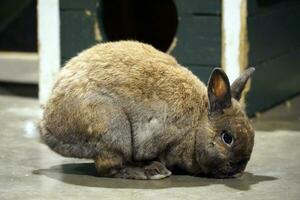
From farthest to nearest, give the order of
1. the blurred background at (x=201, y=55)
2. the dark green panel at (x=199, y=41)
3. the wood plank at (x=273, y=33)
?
the wood plank at (x=273, y=33) → the dark green panel at (x=199, y=41) → the blurred background at (x=201, y=55)

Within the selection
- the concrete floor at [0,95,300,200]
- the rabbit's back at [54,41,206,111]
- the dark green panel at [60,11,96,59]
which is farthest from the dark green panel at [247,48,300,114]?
the rabbit's back at [54,41,206,111]

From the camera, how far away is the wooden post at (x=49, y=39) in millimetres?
6602

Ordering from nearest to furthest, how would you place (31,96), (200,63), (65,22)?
(200,63) → (65,22) → (31,96)

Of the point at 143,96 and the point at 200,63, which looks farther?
the point at 200,63

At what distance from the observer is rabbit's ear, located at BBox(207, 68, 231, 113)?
15.2ft

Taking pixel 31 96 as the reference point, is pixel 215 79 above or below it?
above

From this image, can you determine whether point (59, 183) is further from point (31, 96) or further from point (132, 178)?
point (31, 96)

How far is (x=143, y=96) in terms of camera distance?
4.66m

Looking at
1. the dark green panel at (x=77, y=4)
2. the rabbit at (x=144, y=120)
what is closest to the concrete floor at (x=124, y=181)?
the rabbit at (x=144, y=120)

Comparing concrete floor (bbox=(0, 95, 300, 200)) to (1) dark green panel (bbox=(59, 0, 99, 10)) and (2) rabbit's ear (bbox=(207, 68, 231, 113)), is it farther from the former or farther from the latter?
(1) dark green panel (bbox=(59, 0, 99, 10))

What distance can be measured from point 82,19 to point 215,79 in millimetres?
2114

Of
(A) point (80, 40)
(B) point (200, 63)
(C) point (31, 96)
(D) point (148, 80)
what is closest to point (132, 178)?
(D) point (148, 80)

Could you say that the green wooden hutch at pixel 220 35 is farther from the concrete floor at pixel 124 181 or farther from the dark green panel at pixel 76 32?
the concrete floor at pixel 124 181

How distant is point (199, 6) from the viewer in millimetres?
6148
